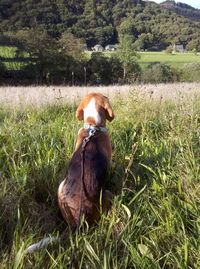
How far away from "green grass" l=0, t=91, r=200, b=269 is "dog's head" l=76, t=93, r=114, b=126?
1.76 feet

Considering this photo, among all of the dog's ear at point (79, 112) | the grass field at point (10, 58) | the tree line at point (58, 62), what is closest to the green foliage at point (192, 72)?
the tree line at point (58, 62)

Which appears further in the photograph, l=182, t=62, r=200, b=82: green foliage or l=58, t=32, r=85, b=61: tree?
l=58, t=32, r=85, b=61: tree

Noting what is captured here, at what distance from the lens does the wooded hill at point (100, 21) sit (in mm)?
48438

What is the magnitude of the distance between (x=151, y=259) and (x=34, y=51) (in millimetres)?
31314

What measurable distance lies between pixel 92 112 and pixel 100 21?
225ft

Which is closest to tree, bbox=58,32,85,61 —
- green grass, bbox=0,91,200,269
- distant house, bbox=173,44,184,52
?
green grass, bbox=0,91,200,269

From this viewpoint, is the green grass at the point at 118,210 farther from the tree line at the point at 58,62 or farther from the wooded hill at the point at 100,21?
the wooded hill at the point at 100,21

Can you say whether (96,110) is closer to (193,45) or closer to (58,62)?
(58,62)

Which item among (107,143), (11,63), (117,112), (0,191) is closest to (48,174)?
(0,191)

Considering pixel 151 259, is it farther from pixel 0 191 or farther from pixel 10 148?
pixel 10 148

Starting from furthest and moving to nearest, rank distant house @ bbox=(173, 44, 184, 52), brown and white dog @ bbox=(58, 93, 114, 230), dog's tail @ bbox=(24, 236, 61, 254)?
distant house @ bbox=(173, 44, 184, 52) → brown and white dog @ bbox=(58, 93, 114, 230) → dog's tail @ bbox=(24, 236, 61, 254)

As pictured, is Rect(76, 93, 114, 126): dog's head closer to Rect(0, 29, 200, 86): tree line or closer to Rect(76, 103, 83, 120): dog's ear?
Rect(76, 103, 83, 120): dog's ear

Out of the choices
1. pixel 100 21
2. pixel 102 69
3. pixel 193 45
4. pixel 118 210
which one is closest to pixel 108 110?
pixel 118 210

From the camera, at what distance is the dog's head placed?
2.33 m
